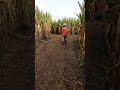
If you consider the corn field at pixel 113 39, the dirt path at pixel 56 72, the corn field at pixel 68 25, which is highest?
the corn field at pixel 68 25

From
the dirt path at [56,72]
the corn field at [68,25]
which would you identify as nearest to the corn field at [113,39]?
the dirt path at [56,72]

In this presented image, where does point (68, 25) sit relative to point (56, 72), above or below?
above

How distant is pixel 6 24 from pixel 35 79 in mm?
1278

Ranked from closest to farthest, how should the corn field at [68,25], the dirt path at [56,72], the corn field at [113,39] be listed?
the corn field at [113,39], the dirt path at [56,72], the corn field at [68,25]

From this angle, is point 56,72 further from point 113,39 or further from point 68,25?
point 68,25

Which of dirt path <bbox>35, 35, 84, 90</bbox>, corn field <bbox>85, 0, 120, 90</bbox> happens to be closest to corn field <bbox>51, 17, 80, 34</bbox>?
dirt path <bbox>35, 35, 84, 90</bbox>

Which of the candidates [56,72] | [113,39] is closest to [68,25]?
[56,72]

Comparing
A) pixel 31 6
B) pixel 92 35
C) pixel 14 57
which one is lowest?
pixel 14 57

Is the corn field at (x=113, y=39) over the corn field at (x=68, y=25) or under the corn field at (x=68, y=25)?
under

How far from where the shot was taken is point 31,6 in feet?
24.2

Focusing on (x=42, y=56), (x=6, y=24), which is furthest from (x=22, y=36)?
(x=42, y=56)

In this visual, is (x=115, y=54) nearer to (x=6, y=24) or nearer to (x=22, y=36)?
(x=6, y=24)

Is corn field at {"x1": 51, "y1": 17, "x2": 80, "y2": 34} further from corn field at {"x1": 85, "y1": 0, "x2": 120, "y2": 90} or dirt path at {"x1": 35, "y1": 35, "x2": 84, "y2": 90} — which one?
corn field at {"x1": 85, "y1": 0, "x2": 120, "y2": 90}

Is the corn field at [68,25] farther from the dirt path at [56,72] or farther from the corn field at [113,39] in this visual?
the corn field at [113,39]
